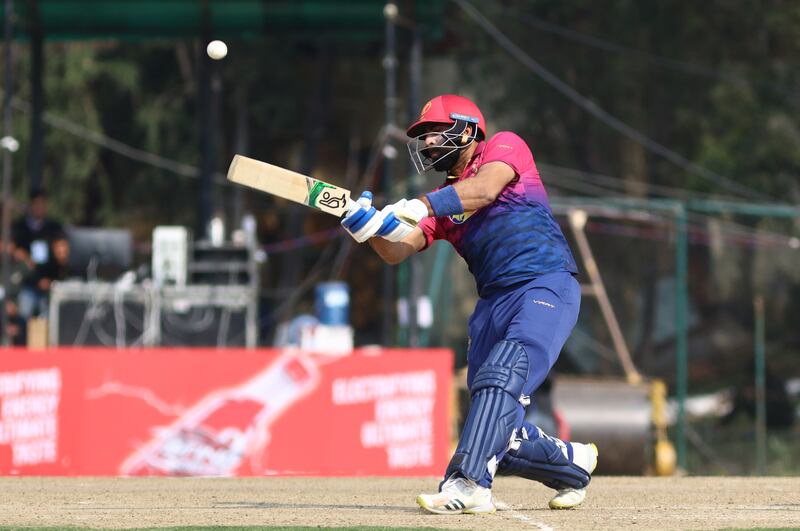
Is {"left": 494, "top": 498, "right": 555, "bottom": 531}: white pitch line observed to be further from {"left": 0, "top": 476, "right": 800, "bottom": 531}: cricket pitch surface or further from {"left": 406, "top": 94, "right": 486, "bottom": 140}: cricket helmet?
{"left": 406, "top": 94, "right": 486, "bottom": 140}: cricket helmet

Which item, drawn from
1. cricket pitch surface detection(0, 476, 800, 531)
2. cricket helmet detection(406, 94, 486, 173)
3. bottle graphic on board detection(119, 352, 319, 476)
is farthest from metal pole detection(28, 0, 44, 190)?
cricket helmet detection(406, 94, 486, 173)

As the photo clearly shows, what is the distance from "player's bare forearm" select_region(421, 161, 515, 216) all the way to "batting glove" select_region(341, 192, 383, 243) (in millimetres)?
280

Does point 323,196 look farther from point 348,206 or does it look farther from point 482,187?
point 482,187

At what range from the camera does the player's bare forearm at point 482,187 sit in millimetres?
8227

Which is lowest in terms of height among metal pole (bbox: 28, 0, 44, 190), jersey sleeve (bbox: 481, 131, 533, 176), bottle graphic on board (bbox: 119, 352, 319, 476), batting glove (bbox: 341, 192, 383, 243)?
bottle graphic on board (bbox: 119, 352, 319, 476)

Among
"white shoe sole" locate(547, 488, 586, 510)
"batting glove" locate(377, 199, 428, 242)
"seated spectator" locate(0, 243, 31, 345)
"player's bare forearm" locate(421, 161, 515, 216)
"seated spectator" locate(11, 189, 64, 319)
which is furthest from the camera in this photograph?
"seated spectator" locate(0, 243, 31, 345)

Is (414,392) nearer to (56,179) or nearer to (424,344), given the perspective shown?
(424,344)

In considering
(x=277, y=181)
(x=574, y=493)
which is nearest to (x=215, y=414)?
(x=574, y=493)

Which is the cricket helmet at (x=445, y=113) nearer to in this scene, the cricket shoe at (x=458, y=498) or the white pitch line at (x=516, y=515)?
the cricket shoe at (x=458, y=498)

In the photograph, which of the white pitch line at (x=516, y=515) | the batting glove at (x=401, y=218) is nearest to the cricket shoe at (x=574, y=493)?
the white pitch line at (x=516, y=515)

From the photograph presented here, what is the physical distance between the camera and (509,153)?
855cm

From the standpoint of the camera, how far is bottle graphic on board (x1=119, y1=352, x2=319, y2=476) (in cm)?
1454

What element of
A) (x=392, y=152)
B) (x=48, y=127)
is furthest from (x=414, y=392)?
(x=48, y=127)

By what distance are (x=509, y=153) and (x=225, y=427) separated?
6.85m
